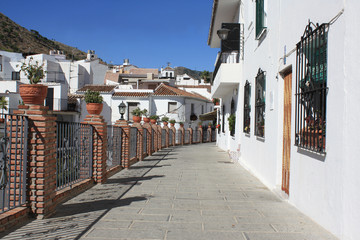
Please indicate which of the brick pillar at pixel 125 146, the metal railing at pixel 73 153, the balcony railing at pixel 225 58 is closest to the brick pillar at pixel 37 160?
the metal railing at pixel 73 153

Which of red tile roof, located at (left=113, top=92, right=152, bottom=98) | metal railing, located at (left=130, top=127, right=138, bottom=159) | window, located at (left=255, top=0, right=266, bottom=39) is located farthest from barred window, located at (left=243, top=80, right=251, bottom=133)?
red tile roof, located at (left=113, top=92, right=152, bottom=98)

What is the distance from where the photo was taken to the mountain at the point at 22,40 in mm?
87400

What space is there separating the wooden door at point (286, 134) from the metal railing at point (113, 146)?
15.8 ft

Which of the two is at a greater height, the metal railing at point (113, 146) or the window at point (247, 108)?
the window at point (247, 108)

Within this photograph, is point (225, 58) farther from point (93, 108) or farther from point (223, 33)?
point (93, 108)

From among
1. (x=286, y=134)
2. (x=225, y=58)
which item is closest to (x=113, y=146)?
(x=286, y=134)

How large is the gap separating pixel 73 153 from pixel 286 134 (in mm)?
4301

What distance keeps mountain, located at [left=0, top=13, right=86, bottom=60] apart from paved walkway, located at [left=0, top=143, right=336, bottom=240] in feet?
278

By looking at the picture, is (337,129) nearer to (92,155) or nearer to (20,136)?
(20,136)

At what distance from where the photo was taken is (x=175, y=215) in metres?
Answer: 5.79

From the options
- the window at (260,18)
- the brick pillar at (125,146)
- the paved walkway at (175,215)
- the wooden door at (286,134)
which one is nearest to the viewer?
the paved walkway at (175,215)

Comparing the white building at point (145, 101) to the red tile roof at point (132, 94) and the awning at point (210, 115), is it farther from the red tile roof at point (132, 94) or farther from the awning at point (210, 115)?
the awning at point (210, 115)

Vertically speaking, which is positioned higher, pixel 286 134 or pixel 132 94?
pixel 132 94

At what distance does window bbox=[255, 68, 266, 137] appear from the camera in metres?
9.64
